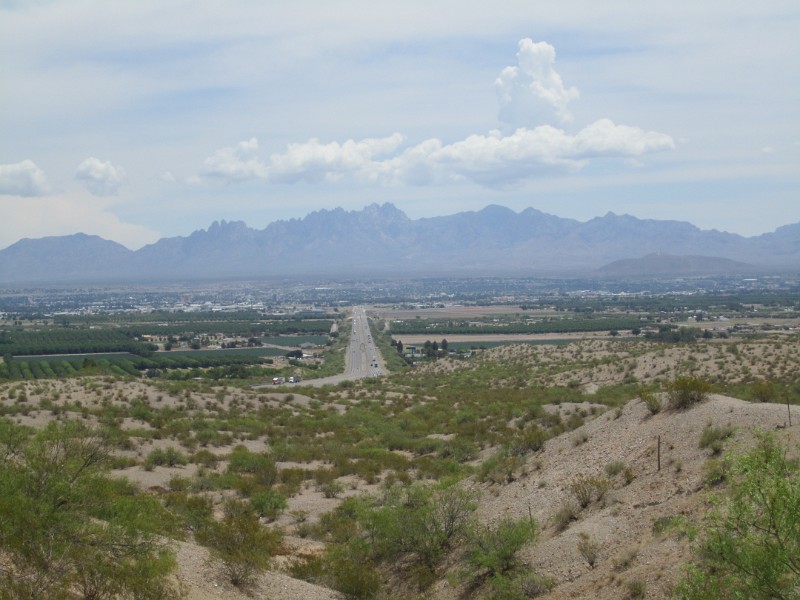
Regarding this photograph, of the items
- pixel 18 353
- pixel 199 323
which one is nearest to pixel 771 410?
pixel 18 353

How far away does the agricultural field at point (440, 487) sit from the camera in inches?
575

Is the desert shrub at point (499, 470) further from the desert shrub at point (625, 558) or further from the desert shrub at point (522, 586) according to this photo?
the desert shrub at point (625, 558)

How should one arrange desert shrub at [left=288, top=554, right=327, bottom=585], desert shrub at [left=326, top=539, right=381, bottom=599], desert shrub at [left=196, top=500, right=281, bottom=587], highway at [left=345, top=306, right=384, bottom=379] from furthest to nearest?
highway at [left=345, top=306, right=384, bottom=379]
desert shrub at [left=288, top=554, right=327, bottom=585]
desert shrub at [left=326, top=539, right=381, bottom=599]
desert shrub at [left=196, top=500, right=281, bottom=587]

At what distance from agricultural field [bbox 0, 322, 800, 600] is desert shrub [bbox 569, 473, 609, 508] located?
36 mm

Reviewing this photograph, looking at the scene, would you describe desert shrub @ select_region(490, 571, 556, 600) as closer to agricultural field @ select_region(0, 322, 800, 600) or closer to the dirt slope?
agricultural field @ select_region(0, 322, 800, 600)

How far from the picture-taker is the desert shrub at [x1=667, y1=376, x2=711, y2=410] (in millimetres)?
20812

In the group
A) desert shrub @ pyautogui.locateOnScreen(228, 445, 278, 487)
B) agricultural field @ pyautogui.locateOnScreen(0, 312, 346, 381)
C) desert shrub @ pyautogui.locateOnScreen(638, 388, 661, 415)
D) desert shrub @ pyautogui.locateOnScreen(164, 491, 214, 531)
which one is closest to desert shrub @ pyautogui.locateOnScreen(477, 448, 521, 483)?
desert shrub @ pyautogui.locateOnScreen(638, 388, 661, 415)

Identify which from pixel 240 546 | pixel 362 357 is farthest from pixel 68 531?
pixel 362 357

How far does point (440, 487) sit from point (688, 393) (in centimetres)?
762

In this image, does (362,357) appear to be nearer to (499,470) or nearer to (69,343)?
(69,343)

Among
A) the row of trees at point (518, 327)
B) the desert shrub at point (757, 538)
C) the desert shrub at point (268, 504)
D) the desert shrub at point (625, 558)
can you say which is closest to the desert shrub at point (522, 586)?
the desert shrub at point (625, 558)

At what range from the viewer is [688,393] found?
20.8m

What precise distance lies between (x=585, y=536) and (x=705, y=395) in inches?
290

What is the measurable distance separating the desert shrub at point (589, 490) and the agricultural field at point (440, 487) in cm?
4
